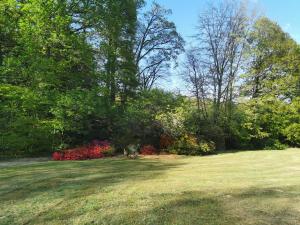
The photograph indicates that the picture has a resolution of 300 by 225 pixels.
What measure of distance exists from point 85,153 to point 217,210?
12.4 m

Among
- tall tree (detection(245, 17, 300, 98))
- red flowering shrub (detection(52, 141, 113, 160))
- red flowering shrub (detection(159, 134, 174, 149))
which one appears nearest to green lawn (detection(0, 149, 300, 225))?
red flowering shrub (detection(52, 141, 113, 160))

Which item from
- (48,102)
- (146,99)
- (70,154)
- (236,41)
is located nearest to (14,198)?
(70,154)

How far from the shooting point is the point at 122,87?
24.9 meters

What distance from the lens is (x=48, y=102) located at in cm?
1822

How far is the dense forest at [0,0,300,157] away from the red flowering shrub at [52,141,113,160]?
84 cm

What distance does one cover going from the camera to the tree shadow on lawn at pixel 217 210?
16.4ft

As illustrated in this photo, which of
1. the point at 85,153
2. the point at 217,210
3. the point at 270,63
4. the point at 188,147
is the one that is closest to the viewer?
the point at 217,210

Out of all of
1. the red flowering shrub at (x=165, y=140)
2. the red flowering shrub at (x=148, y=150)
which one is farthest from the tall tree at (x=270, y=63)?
the red flowering shrub at (x=148, y=150)

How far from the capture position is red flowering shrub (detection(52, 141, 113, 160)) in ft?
55.4

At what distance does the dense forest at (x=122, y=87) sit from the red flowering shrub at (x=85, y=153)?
84cm

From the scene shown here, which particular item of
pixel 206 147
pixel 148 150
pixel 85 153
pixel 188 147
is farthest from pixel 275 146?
pixel 85 153

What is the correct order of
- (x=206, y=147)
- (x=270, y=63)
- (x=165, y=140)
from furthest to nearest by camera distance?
1. (x=270, y=63)
2. (x=165, y=140)
3. (x=206, y=147)

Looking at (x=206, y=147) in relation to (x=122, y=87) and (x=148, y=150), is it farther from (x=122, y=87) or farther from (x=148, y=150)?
(x=122, y=87)

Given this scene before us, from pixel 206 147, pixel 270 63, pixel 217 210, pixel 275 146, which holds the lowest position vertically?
pixel 217 210
